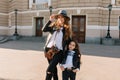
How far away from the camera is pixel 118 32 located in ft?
81.0

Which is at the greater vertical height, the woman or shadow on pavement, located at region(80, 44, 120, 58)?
the woman

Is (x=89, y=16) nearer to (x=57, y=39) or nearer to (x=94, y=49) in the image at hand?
(x=94, y=49)

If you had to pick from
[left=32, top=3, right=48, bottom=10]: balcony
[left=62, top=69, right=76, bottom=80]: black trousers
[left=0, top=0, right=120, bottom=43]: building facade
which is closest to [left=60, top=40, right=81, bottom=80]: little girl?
[left=62, top=69, right=76, bottom=80]: black trousers

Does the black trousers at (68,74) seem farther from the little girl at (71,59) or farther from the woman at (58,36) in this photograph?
the woman at (58,36)

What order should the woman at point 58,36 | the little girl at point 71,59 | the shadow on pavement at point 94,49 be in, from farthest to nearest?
the shadow on pavement at point 94,49
the woman at point 58,36
the little girl at point 71,59

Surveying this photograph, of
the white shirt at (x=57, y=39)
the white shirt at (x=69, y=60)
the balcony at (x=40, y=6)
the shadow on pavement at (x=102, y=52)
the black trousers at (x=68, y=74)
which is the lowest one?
the shadow on pavement at (x=102, y=52)

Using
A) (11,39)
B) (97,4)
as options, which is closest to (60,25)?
(97,4)

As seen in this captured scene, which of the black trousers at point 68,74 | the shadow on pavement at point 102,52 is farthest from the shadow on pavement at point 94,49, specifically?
the black trousers at point 68,74

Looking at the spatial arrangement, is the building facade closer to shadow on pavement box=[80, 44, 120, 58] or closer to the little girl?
shadow on pavement box=[80, 44, 120, 58]

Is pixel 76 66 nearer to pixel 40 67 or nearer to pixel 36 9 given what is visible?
pixel 40 67

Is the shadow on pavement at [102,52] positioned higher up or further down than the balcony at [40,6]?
further down

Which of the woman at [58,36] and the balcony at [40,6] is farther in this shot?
the balcony at [40,6]

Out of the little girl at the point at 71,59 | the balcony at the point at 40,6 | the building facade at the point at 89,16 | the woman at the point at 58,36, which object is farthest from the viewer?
the balcony at the point at 40,6

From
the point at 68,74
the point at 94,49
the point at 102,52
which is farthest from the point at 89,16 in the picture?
the point at 68,74
